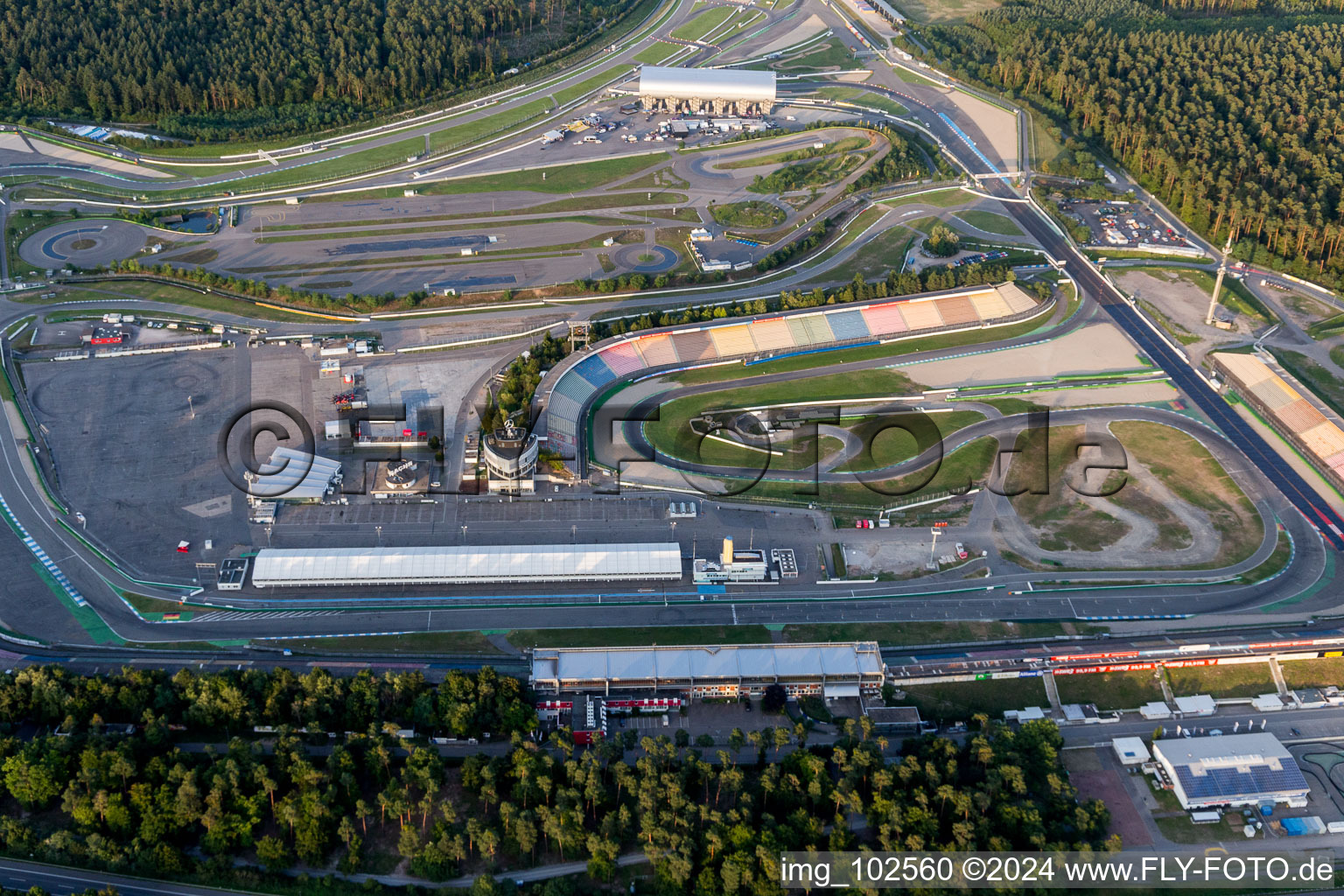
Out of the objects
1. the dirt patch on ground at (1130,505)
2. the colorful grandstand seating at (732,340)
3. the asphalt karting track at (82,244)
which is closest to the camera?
the dirt patch on ground at (1130,505)

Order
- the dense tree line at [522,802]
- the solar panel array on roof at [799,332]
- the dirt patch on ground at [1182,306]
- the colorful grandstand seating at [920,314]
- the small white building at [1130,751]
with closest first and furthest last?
the dense tree line at [522,802] < the small white building at [1130,751] < the solar panel array on roof at [799,332] < the dirt patch on ground at [1182,306] < the colorful grandstand seating at [920,314]

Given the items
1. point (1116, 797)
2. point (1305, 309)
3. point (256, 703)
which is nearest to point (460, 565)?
point (256, 703)

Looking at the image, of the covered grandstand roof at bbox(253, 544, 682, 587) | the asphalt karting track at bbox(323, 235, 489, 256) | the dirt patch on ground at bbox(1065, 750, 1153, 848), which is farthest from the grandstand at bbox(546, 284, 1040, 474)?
the dirt patch on ground at bbox(1065, 750, 1153, 848)

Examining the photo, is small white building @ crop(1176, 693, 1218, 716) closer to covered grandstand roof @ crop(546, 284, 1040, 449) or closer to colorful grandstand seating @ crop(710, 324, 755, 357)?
covered grandstand roof @ crop(546, 284, 1040, 449)

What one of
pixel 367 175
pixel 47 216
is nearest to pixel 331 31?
pixel 367 175

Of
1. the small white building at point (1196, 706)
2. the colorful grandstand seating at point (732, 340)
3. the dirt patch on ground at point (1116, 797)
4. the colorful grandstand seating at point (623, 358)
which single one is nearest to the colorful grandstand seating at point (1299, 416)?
the small white building at point (1196, 706)

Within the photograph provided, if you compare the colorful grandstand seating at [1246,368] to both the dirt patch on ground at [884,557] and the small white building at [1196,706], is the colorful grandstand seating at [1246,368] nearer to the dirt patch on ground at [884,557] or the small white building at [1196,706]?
the dirt patch on ground at [884,557]

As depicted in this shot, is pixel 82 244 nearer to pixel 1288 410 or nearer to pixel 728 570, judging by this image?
pixel 728 570

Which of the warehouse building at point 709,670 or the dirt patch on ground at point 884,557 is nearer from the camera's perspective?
the warehouse building at point 709,670
